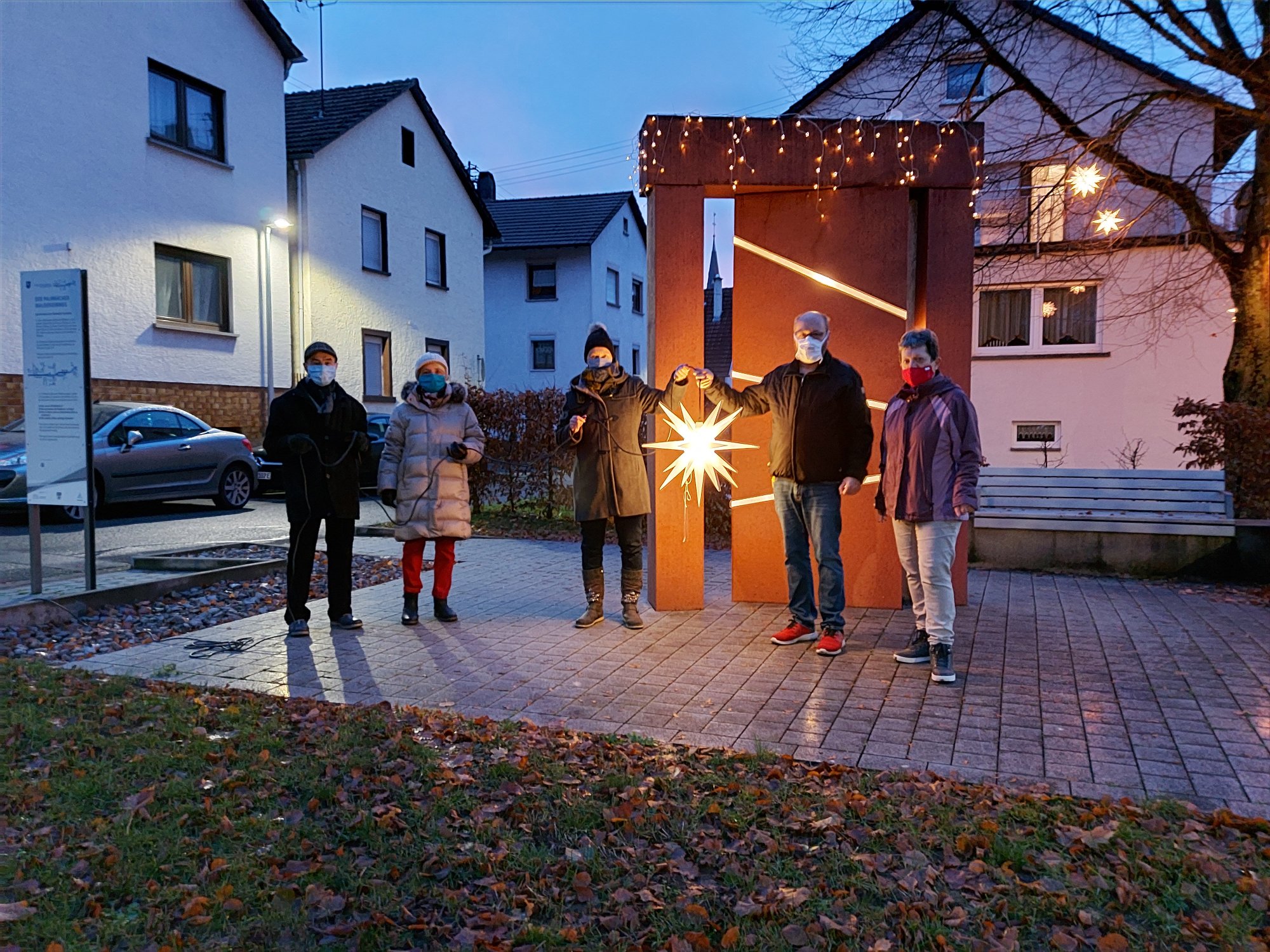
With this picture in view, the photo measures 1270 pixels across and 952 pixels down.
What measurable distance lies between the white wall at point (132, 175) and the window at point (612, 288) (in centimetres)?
1820

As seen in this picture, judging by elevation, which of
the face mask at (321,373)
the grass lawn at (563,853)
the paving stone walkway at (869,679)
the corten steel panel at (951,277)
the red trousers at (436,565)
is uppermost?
the corten steel panel at (951,277)

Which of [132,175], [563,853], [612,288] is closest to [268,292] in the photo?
[132,175]

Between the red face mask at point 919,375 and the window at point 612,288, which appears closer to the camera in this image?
the red face mask at point 919,375

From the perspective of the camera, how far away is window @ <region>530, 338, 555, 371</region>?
37438 millimetres

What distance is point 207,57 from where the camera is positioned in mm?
19375

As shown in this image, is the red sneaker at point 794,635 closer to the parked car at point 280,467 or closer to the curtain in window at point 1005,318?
the parked car at point 280,467

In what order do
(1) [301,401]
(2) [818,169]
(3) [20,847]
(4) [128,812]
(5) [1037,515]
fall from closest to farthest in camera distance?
1. (3) [20,847]
2. (4) [128,812]
3. (1) [301,401]
4. (2) [818,169]
5. (5) [1037,515]

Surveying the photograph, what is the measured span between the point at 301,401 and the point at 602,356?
211 cm

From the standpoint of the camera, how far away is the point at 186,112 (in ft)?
62.4

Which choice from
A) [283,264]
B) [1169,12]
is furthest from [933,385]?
[283,264]

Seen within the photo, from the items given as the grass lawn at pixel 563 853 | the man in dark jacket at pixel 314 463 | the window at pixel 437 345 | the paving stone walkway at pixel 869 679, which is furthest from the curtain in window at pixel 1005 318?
the grass lawn at pixel 563 853

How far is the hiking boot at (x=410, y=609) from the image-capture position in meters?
7.12

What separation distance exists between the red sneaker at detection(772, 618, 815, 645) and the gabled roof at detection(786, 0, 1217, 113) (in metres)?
7.66

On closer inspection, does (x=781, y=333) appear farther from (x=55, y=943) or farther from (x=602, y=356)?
(x=55, y=943)
